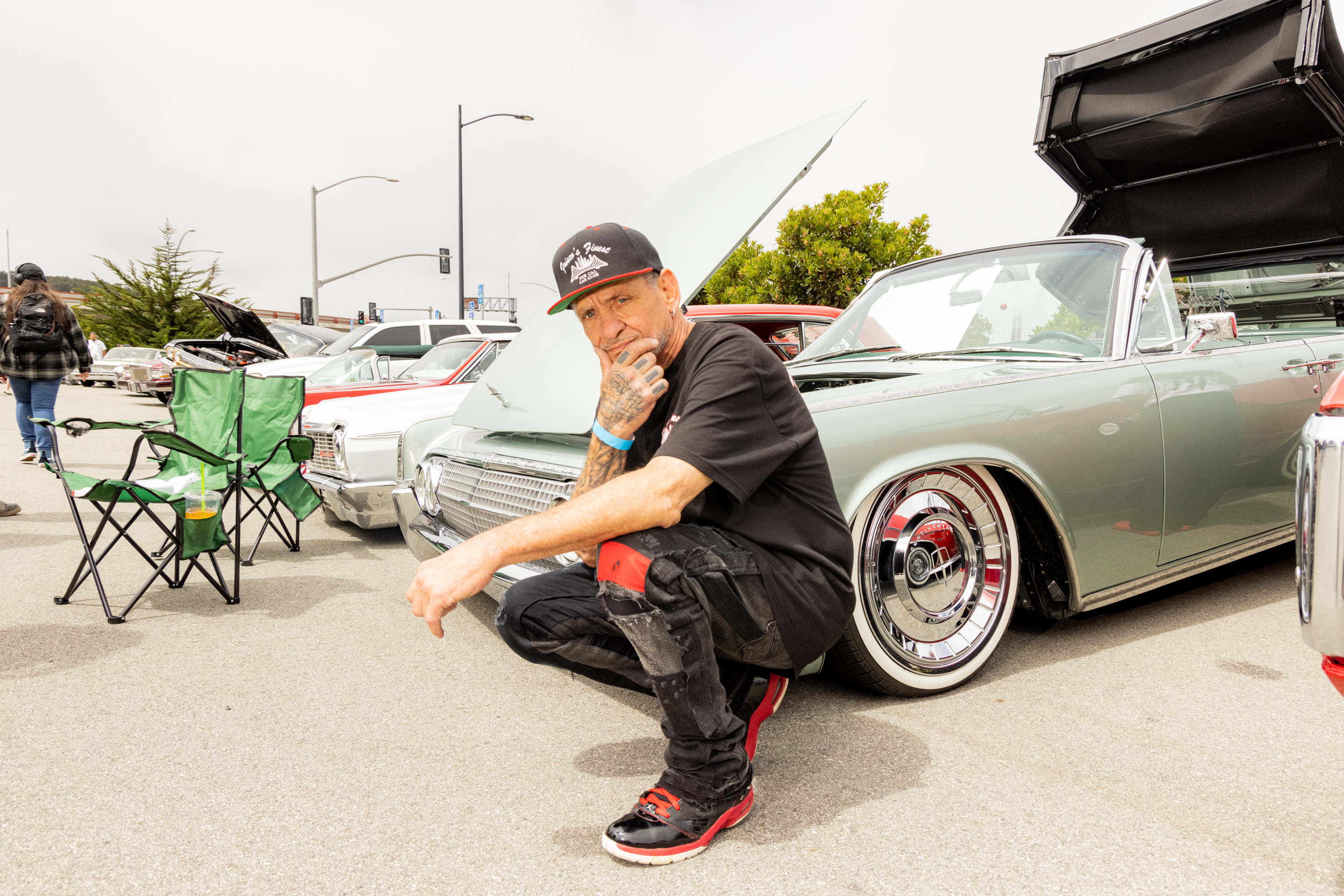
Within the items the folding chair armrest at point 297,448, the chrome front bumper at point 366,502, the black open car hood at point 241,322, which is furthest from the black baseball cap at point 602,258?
the black open car hood at point 241,322

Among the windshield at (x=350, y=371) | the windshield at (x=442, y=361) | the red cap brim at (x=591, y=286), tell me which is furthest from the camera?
the windshield at (x=350, y=371)

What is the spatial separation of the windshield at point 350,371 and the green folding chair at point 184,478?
2655 millimetres

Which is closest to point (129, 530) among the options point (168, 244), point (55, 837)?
point (55, 837)

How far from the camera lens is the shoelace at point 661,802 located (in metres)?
1.95

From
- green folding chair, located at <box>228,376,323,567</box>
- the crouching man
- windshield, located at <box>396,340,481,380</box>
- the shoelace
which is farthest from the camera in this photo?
windshield, located at <box>396,340,481,380</box>

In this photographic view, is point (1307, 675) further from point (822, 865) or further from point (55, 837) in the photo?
point (55, 837)

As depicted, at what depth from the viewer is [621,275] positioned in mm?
2070

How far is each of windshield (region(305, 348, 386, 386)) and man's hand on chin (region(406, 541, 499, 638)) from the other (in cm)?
644

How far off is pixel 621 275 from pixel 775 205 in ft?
3.73

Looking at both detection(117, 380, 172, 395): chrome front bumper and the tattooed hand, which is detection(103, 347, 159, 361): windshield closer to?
detection(117, 380, 172, 395): chrome front bumper

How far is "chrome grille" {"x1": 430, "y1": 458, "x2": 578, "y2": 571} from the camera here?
9.25ft

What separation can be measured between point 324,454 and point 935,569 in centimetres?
430

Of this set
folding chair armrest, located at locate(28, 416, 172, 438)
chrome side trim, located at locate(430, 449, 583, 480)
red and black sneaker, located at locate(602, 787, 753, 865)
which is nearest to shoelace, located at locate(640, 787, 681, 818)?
red and black sneaker, located at locate(602, 787, 753, 865)

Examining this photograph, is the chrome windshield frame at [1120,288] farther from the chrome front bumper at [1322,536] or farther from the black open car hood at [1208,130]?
the black open car hood at [1208,130]
